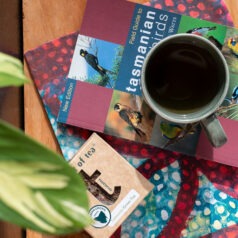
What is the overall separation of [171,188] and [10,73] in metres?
0.32

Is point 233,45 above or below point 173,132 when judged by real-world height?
above

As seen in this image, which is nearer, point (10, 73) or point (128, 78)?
point (10, 73)

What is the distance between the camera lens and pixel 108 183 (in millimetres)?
528

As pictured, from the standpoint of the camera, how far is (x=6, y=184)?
255 mm

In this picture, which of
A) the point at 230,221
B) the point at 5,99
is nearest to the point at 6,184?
the point at 5,99

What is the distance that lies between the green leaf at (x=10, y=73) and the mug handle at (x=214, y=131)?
25cm

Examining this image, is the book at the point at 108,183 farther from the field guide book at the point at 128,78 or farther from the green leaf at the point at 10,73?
the green leaf at the point at 10,73

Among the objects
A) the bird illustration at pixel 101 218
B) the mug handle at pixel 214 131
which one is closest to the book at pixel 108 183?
the bird illustration at pixel 101 218

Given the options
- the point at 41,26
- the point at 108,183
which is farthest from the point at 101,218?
the point at 41,26

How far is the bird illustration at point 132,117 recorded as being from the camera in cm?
53

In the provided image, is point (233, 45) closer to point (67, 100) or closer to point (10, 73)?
point (67, 100)

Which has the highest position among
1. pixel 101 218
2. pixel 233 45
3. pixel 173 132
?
pixel 233 45

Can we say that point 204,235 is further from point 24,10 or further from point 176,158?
point 24,10

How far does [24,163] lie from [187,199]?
0.32 meters
